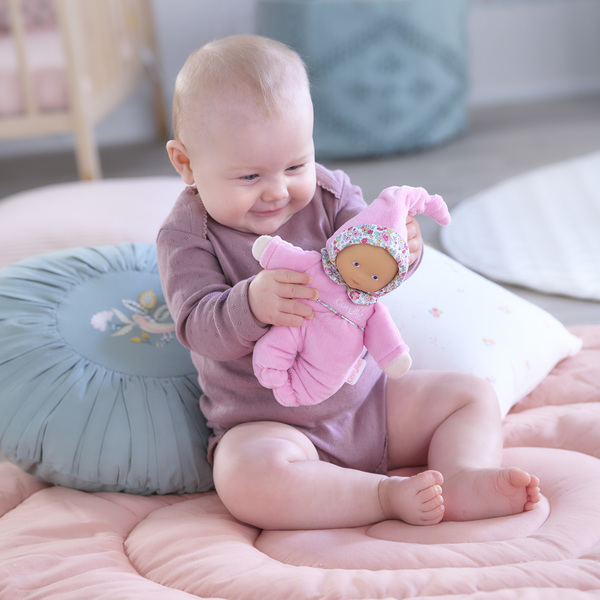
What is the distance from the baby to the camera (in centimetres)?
82

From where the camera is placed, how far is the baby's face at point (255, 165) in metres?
0.82

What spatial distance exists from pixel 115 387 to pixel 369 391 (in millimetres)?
321

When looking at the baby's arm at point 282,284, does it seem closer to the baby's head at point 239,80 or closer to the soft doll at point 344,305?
the soft doll at point 344,305

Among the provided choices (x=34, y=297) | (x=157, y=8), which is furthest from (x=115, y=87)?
(x=34, y=297)

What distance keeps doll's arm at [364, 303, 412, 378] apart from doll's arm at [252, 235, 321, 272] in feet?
0.29

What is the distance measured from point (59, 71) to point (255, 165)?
69.2 inches

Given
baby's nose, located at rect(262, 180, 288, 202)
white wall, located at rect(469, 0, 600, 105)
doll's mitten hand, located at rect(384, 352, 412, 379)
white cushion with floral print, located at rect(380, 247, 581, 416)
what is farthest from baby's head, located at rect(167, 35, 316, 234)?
white wall, located at rect(469, 0, 600, 105)

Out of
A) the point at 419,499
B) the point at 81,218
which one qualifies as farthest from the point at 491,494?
the point at 81,218

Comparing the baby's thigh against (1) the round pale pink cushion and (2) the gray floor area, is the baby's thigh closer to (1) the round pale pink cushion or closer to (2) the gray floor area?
(1) the round pale pink cushion

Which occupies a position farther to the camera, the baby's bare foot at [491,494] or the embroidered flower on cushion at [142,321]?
the embroidered flower on cushion at [142,321]

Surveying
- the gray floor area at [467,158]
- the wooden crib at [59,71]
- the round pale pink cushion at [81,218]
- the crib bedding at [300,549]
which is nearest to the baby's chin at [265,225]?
the crib bedding at [300,549]

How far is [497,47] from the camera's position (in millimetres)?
3646

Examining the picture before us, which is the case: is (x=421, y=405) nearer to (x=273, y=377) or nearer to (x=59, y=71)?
(x=273, y=377)

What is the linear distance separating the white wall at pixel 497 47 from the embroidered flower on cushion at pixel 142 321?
250cm
